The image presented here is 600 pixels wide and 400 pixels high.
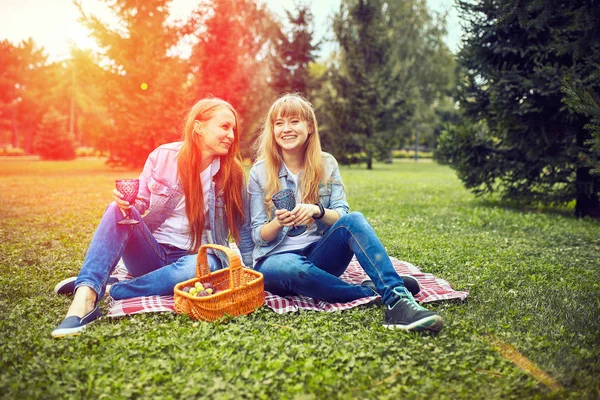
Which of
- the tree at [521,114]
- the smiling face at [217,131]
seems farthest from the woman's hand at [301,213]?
the tree at [521,114]

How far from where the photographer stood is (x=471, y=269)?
14.3 feet

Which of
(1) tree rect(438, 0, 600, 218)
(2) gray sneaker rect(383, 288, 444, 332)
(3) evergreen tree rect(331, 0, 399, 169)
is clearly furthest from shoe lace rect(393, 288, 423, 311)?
(3) evergreen tree rect(331, 0, 399, 169)

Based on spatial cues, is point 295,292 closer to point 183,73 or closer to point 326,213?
point 326,213

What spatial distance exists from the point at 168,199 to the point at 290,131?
106 centimetres

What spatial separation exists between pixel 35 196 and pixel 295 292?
9.13 m

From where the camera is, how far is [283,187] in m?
3.55

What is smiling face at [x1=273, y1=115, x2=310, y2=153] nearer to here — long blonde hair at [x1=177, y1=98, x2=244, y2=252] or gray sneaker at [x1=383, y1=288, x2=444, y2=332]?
long blonde hair at [x1=177, y1=98, x2=244, y2=252]

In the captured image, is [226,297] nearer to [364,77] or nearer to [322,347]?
[322,347]

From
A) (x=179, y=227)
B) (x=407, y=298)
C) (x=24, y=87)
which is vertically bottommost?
(x=407, y=298)

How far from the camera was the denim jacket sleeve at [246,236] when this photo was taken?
3.66 metres

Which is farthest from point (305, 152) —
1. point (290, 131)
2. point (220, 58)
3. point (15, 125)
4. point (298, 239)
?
point (15, 125)

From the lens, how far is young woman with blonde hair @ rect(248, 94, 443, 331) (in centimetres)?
307

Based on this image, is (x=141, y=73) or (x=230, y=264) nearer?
(x=230, y=264)

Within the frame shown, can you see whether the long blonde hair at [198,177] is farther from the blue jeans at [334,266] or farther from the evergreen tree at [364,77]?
the evergreen tree at [364,77]
